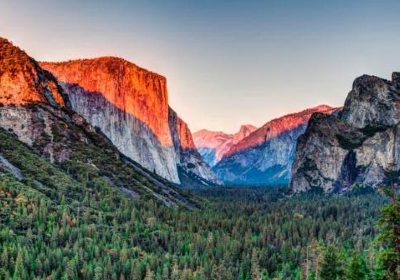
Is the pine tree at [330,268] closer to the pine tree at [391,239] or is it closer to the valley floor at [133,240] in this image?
the pine tree at [391,239]

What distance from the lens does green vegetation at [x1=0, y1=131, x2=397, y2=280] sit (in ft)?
373

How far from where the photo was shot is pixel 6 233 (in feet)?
406

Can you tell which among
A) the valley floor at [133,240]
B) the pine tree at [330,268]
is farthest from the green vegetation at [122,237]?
the pine tree at [330,268]

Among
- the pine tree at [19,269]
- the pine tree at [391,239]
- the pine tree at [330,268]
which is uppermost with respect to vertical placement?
the pine tree at [391,239]

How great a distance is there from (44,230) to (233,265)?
56553 millimetres

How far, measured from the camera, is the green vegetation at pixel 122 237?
11381 cm

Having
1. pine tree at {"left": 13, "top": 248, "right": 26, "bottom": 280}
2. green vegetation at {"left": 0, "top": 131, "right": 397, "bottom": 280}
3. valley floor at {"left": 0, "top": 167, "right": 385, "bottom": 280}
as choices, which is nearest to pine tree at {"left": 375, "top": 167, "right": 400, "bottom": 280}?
green vegetation at {"left": 0, "top": 131, "right": 397, "bottom": 280}

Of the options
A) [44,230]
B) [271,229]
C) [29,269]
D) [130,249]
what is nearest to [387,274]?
[29,269]

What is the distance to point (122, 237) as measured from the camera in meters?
145

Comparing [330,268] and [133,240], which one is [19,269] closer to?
[133,240]

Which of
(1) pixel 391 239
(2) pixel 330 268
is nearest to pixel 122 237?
(2) pixel 330 268

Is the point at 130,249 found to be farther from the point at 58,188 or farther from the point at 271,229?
the point at 271,229

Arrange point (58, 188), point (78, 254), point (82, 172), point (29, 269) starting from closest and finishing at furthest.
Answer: point (29, 269) < point (78, 254) < point (58, 188) < point (82, 172)

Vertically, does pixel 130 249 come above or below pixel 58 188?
below
